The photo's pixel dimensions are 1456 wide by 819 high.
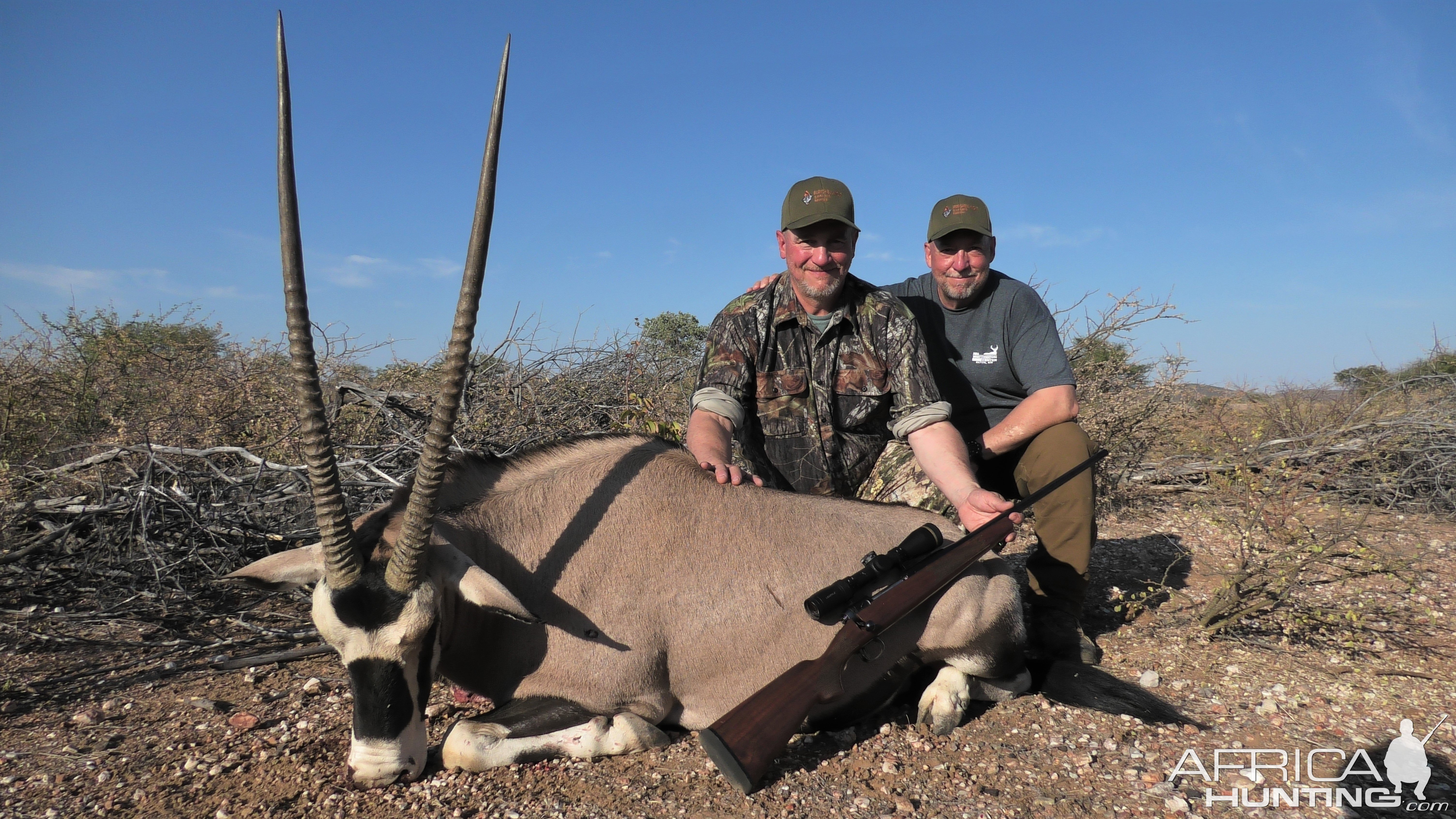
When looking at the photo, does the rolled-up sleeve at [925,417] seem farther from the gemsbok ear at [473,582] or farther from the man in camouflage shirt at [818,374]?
the gemsbok ear at [473,582]

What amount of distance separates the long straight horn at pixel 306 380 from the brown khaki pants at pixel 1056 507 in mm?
2855

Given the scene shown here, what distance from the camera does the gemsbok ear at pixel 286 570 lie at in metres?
2.90

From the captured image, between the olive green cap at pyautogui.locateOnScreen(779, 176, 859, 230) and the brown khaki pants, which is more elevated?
the olive green cap at pyautogui.locateOnScreen(779, 176, 859, 230)

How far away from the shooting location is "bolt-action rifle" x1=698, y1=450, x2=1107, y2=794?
2748 mm

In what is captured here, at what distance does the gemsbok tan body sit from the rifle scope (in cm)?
24

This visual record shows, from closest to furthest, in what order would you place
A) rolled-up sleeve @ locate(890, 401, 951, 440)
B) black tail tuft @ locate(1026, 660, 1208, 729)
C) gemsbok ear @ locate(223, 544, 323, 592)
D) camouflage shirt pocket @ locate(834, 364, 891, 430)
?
gemsbok ear @ locate(223, 544, 323, 592)
black tail tuft @ locate(1026, 660, 1208, 729)
rolled-up sleeve @ locate(890, 401, 951, 440)
camouflage shirt pocket @ locate(834, 364, 891, 430)

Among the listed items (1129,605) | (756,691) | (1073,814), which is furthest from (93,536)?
(1129,605)

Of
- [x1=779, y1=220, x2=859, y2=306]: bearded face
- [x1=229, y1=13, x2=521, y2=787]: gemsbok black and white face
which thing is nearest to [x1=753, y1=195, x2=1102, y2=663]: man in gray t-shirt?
[x1=779, y1=220, x2=859, y2=306]: bearded face

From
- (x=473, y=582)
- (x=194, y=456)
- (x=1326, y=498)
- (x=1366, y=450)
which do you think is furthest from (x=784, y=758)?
(x=1366, y=450)

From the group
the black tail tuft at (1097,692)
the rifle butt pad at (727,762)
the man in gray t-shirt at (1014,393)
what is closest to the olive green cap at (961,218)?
the man in gray t-shirt at (1014,393)

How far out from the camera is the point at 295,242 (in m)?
2.44

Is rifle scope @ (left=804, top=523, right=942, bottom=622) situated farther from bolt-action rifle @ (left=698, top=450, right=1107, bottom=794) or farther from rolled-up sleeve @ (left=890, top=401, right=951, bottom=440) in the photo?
rolled-up sleeve @ (left=890, top=401, right=951, bottom=440)

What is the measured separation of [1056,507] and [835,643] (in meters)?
1.97

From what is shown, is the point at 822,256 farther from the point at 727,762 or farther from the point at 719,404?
the point at 727,762
